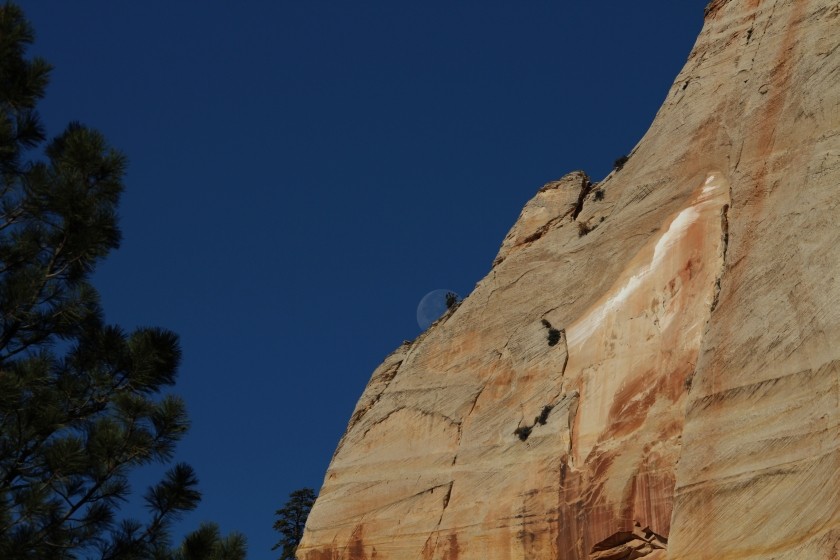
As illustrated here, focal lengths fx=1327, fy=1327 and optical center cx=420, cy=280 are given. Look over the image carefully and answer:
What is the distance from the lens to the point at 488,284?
3706cm

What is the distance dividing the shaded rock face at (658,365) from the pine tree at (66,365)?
9120 mm

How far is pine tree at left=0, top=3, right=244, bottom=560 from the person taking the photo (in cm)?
1784

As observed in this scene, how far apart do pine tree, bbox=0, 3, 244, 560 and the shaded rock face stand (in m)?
9.12

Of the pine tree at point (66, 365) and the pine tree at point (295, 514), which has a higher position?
the pine tree at point (295, 514)

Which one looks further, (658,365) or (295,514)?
(295,514)

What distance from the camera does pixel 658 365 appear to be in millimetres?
28172

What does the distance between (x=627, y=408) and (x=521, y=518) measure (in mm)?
3649

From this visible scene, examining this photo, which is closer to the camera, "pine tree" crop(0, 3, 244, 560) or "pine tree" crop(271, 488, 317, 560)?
"pine tree" crop(0, 3, 244, 560)

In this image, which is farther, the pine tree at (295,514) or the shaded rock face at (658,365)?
the pine tree at (295,514)

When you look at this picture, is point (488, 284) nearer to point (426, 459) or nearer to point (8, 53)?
point (426, 459)

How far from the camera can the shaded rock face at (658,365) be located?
22281 millimetres

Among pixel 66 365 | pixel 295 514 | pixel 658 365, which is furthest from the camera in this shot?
pixel 295 514

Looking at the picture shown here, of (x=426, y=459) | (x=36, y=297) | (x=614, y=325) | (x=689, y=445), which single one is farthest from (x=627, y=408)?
(x=36, y=297)

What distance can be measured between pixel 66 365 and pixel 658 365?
13.3 meters
